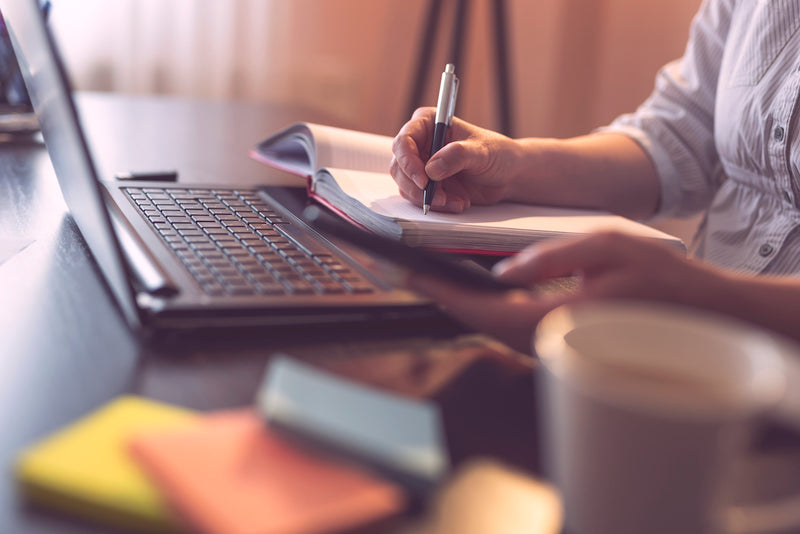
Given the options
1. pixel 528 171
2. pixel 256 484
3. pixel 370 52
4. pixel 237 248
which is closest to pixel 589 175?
pixel 528 171

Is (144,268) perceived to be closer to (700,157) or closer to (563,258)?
(563,258)

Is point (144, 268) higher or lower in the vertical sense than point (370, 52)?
higher

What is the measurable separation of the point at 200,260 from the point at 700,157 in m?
0.78

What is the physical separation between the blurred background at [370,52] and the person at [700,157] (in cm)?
129

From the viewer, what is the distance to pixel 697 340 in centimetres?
31

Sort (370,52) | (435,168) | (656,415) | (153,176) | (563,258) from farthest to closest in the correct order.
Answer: (370,52), (153,176), (435,168), (563,258), (656,415)

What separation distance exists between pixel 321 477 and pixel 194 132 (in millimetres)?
1104

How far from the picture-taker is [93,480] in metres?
0.30

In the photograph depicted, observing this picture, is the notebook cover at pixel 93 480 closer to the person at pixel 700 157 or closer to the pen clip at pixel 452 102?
the person at pixel 700 157

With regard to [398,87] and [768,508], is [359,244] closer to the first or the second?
[768,508]

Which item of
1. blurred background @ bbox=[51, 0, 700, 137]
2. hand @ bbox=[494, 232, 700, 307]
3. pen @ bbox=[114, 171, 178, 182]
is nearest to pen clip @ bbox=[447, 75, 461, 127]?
pen @ bbox=[114, 171, 178, 182]

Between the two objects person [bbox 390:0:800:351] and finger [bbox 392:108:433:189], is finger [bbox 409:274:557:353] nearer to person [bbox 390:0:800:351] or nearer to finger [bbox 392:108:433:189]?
person [bbox 390:0:800:351]

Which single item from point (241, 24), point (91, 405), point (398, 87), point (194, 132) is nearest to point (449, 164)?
point (91, 405)

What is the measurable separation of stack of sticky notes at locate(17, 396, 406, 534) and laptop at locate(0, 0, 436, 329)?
0.17 metres
